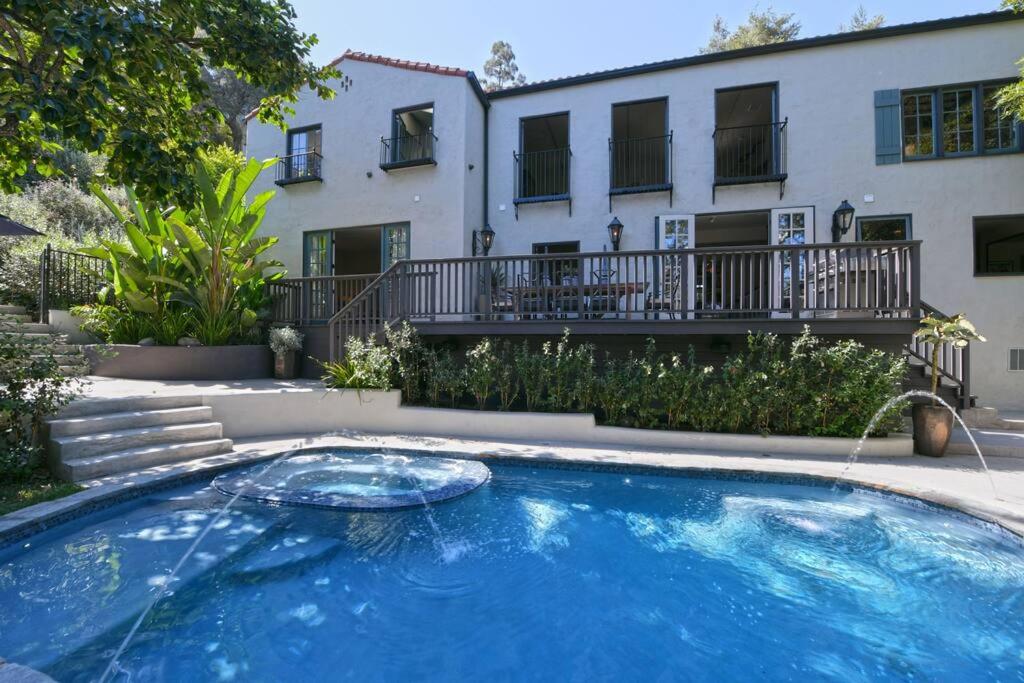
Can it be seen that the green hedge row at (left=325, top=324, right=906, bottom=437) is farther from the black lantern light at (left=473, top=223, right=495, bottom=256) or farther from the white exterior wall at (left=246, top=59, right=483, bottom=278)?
the white exterior wall at (left=246, top=59, right=483, bottom=278)

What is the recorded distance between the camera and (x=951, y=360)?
828cm

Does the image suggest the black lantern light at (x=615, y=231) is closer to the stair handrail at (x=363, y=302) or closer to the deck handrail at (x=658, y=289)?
the deck handrail at (x=658, y=289)

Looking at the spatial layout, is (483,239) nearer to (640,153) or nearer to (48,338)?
(640,153)

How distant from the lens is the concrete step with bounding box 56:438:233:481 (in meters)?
4.54

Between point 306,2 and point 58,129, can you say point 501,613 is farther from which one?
point 306,2

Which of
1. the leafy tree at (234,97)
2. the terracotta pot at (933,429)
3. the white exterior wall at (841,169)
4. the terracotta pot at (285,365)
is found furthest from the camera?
the leafy tree at (234,97)

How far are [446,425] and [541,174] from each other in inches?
288

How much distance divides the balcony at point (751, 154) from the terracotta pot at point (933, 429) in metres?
5.52

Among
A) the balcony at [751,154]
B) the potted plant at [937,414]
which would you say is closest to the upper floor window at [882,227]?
the balcony at [751,154]

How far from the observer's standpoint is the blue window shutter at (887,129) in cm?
941

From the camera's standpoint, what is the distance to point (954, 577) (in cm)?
342

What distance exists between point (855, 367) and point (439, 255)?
325 inches

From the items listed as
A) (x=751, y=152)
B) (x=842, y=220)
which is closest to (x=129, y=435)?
(x=842, y=220)

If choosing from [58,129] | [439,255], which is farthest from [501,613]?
[439,255]
